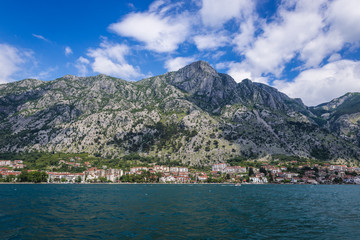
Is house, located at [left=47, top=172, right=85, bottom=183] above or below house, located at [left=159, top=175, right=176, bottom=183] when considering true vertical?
above

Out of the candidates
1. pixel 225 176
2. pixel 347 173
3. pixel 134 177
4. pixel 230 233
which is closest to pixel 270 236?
pixel 230 233

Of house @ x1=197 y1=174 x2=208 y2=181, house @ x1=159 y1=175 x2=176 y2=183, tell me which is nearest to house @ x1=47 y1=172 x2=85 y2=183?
house @ x1=159 y1=175 x2=176 y2=183

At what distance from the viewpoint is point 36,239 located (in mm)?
21016

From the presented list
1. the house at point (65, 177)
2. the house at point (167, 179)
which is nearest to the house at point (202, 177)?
the house at point (167, 179)

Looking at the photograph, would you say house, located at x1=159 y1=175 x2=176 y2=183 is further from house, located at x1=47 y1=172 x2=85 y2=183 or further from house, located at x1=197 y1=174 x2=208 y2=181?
house, located at x1=47 y1=172 x2=85 y2=183

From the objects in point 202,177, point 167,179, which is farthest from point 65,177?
point 202,177

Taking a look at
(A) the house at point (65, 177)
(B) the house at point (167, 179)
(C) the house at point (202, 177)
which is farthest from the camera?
(C) the house at point (202, 177)

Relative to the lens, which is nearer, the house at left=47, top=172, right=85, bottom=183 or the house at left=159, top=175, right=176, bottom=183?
the house at left=47, top=172, right=85, bottom=183

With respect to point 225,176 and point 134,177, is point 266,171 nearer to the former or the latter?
point 225,176

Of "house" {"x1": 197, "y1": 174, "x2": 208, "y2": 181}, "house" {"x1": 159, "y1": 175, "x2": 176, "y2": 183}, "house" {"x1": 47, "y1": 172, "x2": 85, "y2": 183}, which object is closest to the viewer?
"house" {"x1": 47, "y1": 172, "x2": 85, "y2": 183}

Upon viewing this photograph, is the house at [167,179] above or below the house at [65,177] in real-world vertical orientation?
below

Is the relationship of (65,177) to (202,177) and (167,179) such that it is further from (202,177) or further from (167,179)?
(202,177)

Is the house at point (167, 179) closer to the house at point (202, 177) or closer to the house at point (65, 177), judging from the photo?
the house at point (202, 177)

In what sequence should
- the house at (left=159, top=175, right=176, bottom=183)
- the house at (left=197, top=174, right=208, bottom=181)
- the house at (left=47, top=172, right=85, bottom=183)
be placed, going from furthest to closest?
the house at (left=197, top=174, right=208, bottom=181), the house at (left=159, top=175, right=176, bottom=183), the house at (left=47, top=172, right=85, bottom=183)
